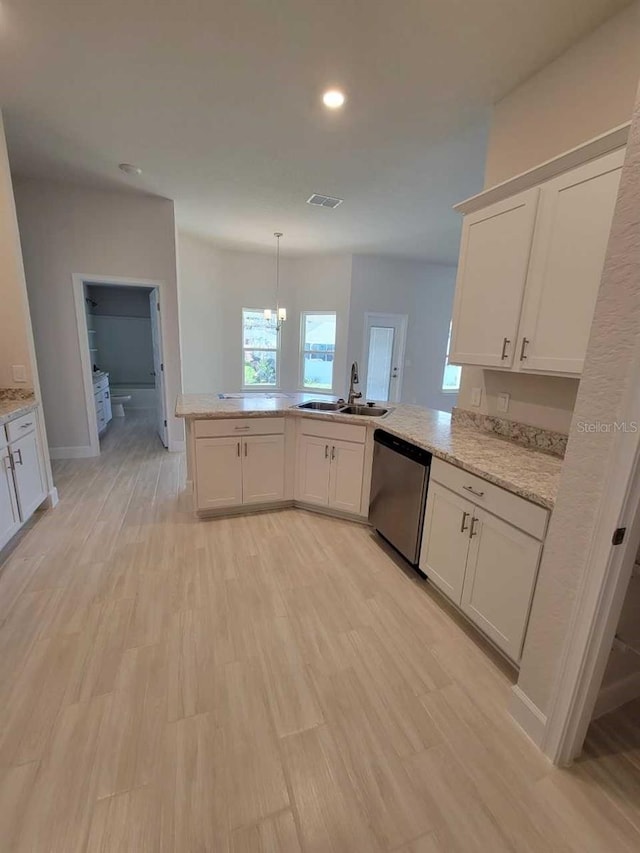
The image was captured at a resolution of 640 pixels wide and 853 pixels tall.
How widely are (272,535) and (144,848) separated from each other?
177 centimetres

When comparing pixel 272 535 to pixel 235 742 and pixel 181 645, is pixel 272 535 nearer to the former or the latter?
pixel 181 645

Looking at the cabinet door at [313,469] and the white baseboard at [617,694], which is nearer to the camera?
the white baseboard at [617,694]

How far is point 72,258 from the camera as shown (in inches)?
154

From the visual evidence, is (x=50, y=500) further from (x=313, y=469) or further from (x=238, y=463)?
(x=313, y=469)

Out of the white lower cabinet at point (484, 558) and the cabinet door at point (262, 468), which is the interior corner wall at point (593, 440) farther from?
the cabinet door at point (262, 468)

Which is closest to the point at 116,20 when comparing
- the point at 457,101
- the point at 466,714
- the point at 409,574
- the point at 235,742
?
the point at 457,101

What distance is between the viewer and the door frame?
4012mm

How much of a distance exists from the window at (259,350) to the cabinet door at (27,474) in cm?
407

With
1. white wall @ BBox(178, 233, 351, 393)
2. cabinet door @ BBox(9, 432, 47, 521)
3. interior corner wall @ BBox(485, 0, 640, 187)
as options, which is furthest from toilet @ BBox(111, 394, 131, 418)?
interior corner wall @ BBox(485, 0, 640, 187)

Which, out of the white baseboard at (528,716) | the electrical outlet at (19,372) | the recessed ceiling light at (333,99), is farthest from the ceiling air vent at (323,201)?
the white baseboard at (528,716)

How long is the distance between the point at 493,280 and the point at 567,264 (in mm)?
393

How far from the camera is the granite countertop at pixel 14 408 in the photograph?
236cm

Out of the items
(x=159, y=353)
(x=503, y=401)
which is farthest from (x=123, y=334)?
(x=503, y=401)

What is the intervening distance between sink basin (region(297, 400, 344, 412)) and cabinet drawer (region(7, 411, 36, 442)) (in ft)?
6.67
